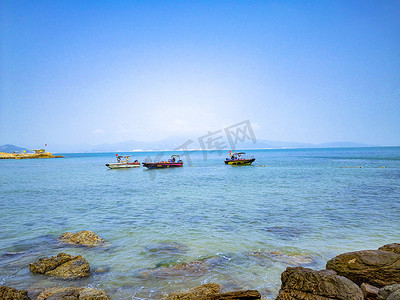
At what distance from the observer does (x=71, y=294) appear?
6.00 metres

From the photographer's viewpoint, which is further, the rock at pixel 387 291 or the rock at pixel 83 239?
the rock at pixel 83 239

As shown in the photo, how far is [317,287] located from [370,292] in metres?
1.41

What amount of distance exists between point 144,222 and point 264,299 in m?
8.71

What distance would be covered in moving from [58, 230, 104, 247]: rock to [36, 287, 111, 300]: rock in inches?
150

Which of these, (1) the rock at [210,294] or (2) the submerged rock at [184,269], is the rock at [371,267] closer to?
(1) the rock at [210,294]

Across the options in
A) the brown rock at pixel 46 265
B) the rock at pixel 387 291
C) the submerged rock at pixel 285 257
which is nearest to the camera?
the rock at pixel 387 291

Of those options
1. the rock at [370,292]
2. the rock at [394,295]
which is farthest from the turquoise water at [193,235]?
the rock at [394,295]

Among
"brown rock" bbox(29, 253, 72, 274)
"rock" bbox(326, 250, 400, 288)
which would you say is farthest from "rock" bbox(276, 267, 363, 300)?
"brown rock" bbox(29, 253, 72, 274)

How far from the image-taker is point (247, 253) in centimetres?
923

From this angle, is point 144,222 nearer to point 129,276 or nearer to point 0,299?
point 129,276

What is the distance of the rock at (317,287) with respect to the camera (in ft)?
16.5

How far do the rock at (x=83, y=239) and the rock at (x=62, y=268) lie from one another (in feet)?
7.18

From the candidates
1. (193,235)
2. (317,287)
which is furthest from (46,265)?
(317,287)

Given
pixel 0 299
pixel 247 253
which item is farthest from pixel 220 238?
pixel 0 299
